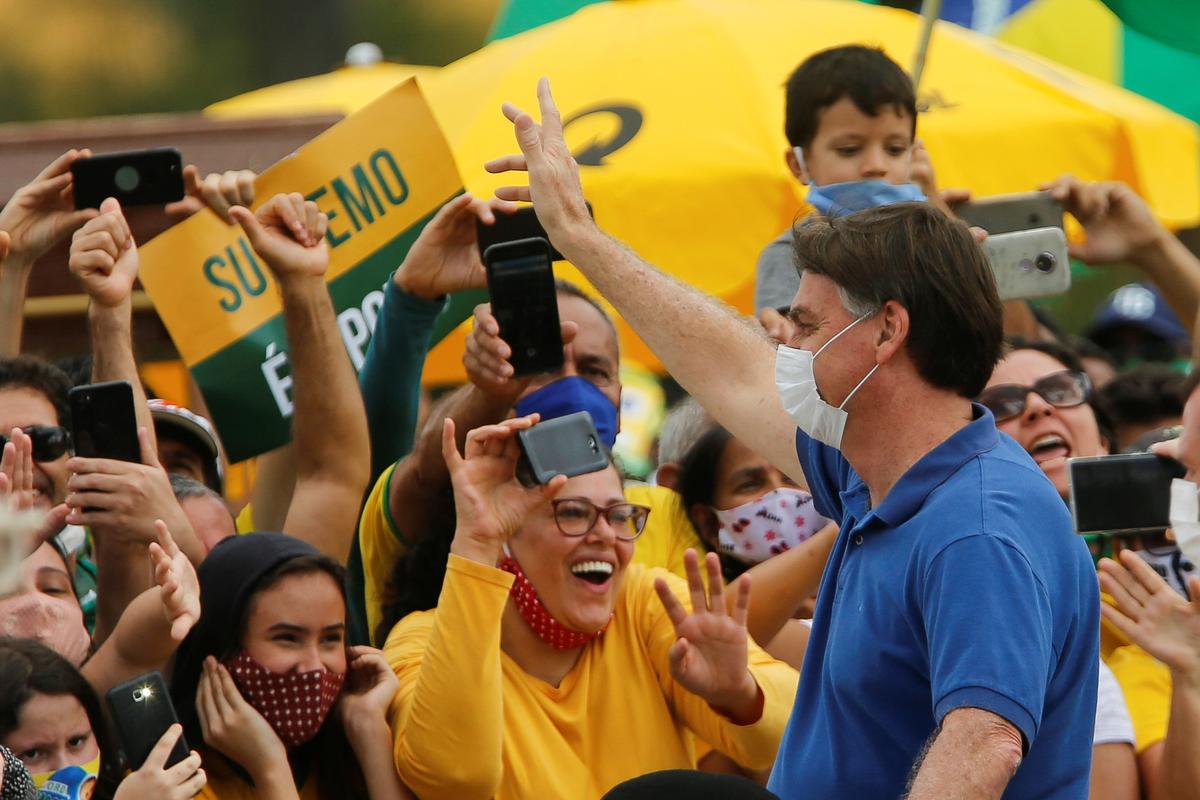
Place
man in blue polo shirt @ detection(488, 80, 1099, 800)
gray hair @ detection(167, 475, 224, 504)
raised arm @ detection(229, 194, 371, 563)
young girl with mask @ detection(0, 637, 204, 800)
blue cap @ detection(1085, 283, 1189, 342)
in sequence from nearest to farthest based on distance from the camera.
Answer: man in blue polo shirt @ detection(488, 80, 1099, 800), young girl with mask @ detection(0, 637, 204, 800), raised arm @ detection(229, 194, 371, 563), gray hair @ detection(167, 475, 224, 504), blue cap @ detection(1085, 283, 1189, 342)

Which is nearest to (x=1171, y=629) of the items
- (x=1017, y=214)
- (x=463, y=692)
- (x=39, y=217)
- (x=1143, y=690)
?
(x=1143, y=690)

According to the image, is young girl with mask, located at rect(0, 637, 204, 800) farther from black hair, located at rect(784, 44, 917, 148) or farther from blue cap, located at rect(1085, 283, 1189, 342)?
blue cap, located at rect(1085, 283, 1189, 342)

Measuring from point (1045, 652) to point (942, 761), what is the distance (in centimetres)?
26

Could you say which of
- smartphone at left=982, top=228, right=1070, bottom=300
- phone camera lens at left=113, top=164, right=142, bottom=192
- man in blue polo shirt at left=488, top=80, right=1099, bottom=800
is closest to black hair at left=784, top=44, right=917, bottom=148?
smartphone at left=982, top=228, right=1070, bottom=300

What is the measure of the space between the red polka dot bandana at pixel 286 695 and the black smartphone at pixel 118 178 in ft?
4.22

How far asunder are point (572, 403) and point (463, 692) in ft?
3.02

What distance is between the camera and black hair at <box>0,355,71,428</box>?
4.57 metres

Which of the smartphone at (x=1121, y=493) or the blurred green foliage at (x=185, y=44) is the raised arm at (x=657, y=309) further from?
the blurred green foliage at (x=185, y=44)

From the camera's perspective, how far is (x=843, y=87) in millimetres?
5148

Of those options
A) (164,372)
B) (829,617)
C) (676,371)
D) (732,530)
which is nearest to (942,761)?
(829,617)

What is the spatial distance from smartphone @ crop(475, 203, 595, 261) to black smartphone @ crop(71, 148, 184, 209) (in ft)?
2.66

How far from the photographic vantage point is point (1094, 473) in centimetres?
418

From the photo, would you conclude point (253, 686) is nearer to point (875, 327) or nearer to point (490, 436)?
point (490, 436)

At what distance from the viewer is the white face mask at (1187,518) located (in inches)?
160
